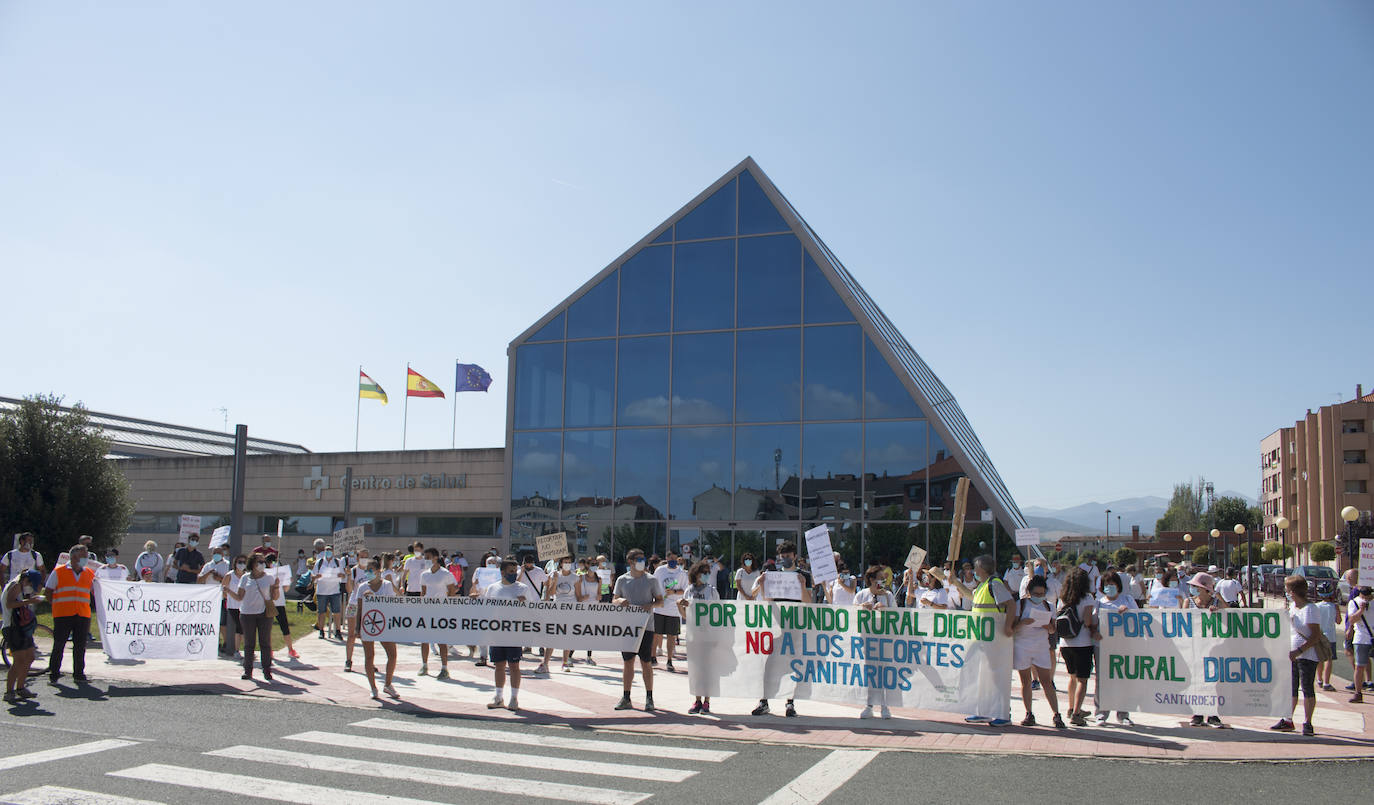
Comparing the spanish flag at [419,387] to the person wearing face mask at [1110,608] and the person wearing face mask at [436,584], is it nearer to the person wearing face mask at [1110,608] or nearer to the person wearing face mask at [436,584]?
the person wearing face mask at [436,584]

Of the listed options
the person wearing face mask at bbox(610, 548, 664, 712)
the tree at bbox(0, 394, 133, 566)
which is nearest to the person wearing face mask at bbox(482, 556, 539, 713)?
the person wearing face mask at bbox(610, 548, 664, 712)

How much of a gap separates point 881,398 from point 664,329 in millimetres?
6578

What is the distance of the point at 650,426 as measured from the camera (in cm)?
2748

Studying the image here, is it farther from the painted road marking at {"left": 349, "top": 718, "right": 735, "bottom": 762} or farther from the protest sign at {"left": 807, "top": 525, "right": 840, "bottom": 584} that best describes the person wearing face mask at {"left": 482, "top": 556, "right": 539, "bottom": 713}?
the protest sign at {"left": 807, "top": 525, "right": 840, "bottom": 584}

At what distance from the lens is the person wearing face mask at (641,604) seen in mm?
11219

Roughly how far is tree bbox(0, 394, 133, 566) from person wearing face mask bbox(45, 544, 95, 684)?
59.6 feet

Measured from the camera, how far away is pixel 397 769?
26.4ft

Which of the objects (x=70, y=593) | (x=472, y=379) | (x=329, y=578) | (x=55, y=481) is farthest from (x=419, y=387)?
(x=70, y=593)

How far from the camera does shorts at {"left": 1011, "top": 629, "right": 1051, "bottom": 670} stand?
401 inches

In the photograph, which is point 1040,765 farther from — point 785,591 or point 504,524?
point 504,524

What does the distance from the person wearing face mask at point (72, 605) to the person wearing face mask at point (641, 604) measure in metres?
6.86

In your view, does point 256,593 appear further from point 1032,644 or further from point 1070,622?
point 1070,622

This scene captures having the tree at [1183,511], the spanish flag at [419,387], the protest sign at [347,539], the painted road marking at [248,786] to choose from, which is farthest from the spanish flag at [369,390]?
the tree at [1183,511]

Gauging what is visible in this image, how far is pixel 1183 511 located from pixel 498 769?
132 meters
